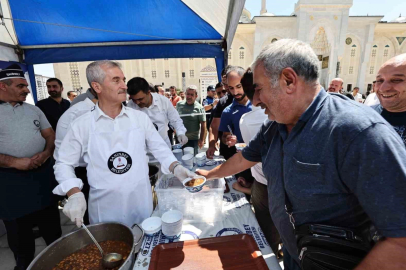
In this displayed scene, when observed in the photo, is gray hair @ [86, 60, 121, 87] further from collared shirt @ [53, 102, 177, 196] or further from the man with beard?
the man with beard

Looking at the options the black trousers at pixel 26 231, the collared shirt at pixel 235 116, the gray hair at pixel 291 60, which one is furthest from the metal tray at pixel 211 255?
the black trousers at pixel 26 231

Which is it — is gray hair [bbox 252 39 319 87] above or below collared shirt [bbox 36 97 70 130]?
above

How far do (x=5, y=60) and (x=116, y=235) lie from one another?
12.4ft

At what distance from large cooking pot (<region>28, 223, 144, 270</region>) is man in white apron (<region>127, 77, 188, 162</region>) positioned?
178 centimetres

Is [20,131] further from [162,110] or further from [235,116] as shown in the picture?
[235,116]

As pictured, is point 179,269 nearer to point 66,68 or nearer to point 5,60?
point 5,60

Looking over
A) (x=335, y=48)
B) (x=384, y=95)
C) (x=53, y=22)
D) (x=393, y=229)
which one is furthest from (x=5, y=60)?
(x=335, y=48)

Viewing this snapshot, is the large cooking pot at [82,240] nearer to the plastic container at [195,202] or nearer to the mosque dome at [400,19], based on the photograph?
the plastic container at [195,202]

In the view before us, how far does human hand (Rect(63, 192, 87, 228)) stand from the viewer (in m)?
1.29

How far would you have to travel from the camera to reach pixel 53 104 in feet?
12.5

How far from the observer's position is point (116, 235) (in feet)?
4.09

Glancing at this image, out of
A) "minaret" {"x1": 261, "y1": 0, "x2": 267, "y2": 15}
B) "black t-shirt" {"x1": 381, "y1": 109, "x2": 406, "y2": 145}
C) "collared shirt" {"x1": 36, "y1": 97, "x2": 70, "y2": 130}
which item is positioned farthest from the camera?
"minaret" {"x1": 261, "y1": 0, "x2": 267, "y2": 15}

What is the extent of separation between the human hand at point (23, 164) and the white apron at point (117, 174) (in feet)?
3.03

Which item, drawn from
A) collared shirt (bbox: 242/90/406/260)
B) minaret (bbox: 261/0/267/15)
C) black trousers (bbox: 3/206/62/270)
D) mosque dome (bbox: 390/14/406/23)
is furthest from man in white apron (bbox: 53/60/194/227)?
mosque dome (bbox: 390/14/406/23)
